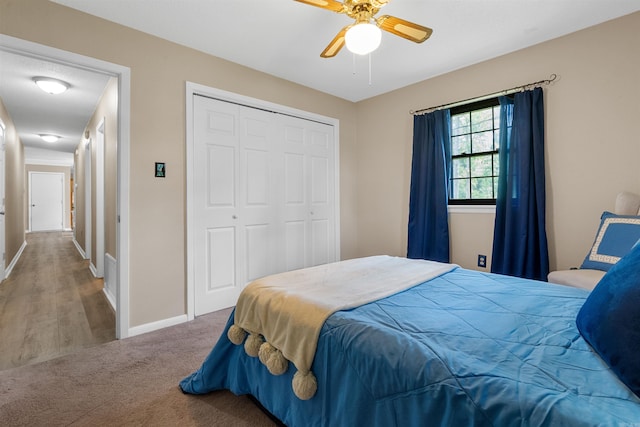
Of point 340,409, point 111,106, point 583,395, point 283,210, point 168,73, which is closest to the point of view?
point 583,395

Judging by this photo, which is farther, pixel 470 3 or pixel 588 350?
pixel 470 3

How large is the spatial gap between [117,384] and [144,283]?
0.89m

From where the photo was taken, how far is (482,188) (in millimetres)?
3230

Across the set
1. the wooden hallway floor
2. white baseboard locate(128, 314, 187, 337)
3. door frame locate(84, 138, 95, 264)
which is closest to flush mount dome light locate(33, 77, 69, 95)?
door frame locate(84, 138, 95, 264)

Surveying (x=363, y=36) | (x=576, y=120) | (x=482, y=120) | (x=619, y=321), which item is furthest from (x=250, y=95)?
(x=619, y=321)

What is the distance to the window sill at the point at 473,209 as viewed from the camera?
122 inches

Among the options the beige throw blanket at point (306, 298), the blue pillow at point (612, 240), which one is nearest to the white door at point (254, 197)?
the beige throw blanket at point (306, 298)

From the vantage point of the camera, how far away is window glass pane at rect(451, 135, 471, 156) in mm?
3322

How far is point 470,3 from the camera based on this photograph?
222cm

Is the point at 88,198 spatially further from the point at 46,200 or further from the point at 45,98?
the point at 46,200

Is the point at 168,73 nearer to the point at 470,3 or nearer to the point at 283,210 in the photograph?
the point at 283,210

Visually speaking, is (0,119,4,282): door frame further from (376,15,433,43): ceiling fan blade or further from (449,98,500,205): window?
(449,98,500,205): window

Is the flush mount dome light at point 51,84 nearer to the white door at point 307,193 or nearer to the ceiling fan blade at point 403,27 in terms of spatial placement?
the white door at point 307,193

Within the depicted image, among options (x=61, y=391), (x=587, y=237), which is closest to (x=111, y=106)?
(x=61, y=391)
